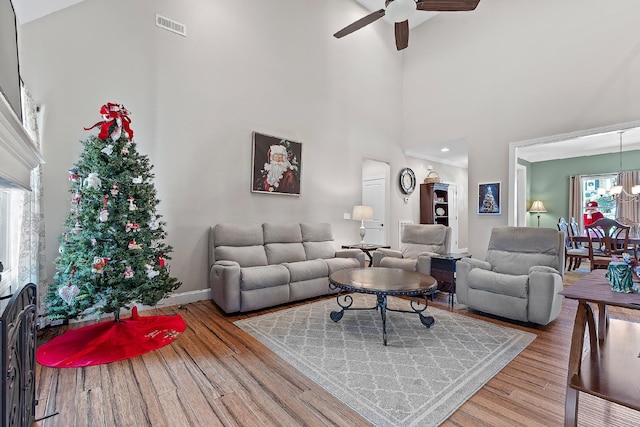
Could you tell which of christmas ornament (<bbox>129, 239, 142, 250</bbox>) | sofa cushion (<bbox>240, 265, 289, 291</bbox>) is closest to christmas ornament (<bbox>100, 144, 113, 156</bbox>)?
christmas ornament (<bbox>129, 239, 142, 250</bbox>)

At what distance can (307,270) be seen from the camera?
384 cm

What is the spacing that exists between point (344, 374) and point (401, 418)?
21.1 inches

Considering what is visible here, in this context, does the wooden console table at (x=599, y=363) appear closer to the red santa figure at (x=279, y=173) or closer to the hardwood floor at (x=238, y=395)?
the hardwood floor at (x=238, y=395)

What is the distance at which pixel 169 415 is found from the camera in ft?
5.64

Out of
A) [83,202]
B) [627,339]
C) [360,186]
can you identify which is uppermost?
[360,186]

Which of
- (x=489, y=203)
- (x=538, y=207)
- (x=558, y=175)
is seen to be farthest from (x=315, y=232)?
(x=558, y=175)

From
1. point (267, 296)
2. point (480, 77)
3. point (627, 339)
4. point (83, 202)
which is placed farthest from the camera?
point (480, 77)

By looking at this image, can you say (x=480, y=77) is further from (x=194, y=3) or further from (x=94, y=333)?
(x=94, y=333)

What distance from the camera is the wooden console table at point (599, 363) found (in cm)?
135

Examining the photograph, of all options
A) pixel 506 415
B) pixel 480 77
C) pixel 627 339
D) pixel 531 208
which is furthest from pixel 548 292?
pixel 531 208

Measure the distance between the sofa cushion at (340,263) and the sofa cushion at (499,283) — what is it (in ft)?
4.88

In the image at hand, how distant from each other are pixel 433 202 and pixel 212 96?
5.20m

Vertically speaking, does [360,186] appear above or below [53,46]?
below

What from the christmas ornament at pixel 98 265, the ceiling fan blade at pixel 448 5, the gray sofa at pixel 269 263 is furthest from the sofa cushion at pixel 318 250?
the ceiling fan blade at pixel 448 5
